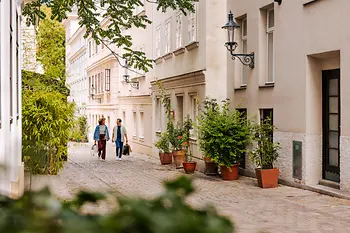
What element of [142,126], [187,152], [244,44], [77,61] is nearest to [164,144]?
[187,152]

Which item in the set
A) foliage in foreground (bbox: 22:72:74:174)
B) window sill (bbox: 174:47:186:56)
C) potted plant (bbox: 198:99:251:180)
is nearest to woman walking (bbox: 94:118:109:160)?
window sill (bbox: 174:47:186:56)

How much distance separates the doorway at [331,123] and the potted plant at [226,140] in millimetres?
2951

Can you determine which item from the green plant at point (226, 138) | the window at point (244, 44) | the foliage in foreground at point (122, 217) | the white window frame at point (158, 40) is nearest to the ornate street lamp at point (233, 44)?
the window at point (244, 44)

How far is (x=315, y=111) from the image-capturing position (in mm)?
14727

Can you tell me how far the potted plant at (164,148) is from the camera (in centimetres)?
2378

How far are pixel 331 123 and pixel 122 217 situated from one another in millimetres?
13422

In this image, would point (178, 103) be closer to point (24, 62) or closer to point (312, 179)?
point (24, 62)

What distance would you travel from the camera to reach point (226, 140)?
1716 cm

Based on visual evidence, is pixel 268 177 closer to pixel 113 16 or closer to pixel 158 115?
pixel 113 16

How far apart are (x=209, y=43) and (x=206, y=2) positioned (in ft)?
4.10

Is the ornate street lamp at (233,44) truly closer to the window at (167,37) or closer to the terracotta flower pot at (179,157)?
the terracotta flower pot at (179,157)

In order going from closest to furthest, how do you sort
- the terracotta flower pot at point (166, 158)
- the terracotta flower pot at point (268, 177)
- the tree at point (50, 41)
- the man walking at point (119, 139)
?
the terracotta flower pot at point (268, 177)
the terracotta flower pot at point (166, 158)
the man walking at point (119, 139)
the tree at point (50, 41)

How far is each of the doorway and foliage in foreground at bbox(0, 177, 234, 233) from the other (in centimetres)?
1281

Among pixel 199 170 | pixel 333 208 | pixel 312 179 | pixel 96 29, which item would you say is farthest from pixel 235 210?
pixel 199 170
